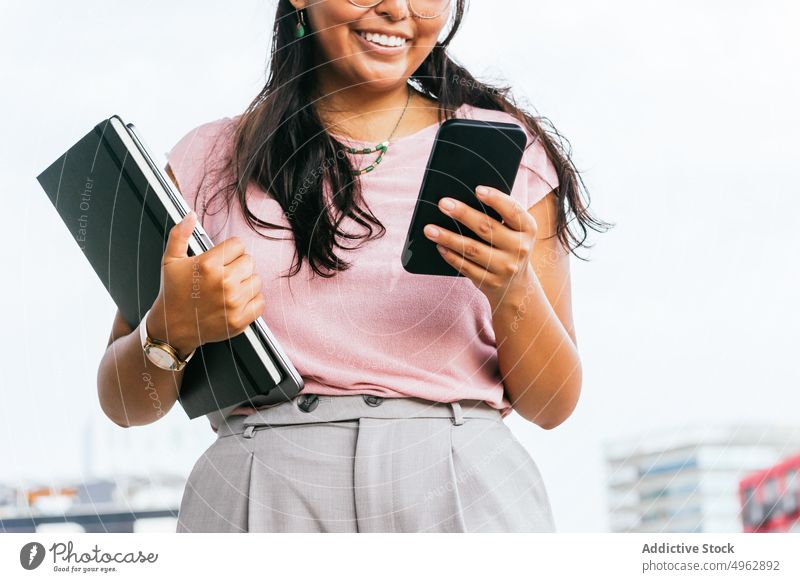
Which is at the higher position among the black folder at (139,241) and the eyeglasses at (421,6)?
the eyeglasses at (421,6)

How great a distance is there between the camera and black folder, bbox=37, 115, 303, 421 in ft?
1.74

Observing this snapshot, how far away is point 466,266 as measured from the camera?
1.77 feet

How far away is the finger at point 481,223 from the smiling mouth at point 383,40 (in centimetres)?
11

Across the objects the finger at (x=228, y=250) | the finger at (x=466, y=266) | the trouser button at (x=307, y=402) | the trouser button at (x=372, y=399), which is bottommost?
the trouser button at (x=372, y=399)

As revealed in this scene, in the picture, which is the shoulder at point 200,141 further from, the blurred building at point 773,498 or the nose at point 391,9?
the blurred building at point 773,498

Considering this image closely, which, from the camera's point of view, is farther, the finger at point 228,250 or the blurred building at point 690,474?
the blurred building at point 690,474

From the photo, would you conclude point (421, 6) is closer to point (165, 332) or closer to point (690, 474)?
point (165, 332)

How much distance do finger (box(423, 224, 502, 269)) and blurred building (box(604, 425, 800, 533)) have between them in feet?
0.65

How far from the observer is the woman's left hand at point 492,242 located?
1.73ft

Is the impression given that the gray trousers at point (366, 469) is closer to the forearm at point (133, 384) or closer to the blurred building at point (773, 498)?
the forearm at point (133, 384)

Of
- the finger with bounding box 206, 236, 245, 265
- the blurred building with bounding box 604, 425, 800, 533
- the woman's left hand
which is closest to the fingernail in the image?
the woman's left hand

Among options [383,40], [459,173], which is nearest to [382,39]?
[383,40]

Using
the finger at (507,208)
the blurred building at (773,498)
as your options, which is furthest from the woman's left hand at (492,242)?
the blurred building at (773,498)

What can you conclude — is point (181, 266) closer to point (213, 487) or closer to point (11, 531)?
point (213, 487)
